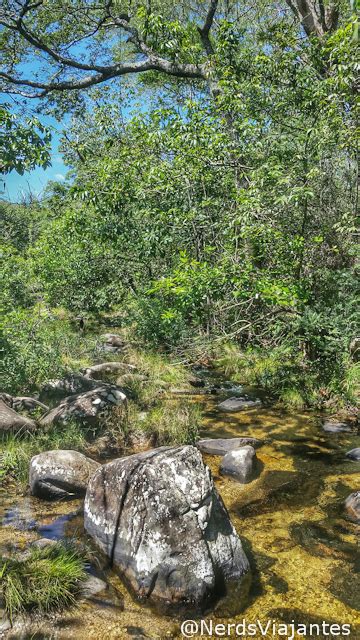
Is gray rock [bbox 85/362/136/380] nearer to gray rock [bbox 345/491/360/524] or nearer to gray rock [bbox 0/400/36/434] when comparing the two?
gray rock [bbox 0/400/36/434]

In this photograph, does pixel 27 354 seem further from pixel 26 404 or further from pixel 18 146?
pixel 18 146

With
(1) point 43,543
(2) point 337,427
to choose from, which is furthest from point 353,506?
(1) point 43,543

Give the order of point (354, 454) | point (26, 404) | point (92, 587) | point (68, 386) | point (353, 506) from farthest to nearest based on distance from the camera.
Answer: point (68, 386) → point (26, 404) → point (354, 454) → point (353, 506) → point (92, 587)

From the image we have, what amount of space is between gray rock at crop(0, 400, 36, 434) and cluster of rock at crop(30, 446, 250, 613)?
3.03m

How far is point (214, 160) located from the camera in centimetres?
1112

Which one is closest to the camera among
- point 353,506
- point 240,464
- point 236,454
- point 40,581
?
point 40,581

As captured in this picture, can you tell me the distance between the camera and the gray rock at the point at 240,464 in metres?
6.97

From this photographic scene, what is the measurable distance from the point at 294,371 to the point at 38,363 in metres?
5.85

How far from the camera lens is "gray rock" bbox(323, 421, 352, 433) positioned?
343 inches

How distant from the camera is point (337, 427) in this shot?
881 cm

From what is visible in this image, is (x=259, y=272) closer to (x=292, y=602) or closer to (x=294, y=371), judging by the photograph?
(x=294, y=371)

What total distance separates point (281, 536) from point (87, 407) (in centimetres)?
445

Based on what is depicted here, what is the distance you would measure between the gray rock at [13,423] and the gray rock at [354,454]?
5472 mm

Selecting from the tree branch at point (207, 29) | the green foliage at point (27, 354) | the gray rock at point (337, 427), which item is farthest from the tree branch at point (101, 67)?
the gray rock at point (337, 427)
